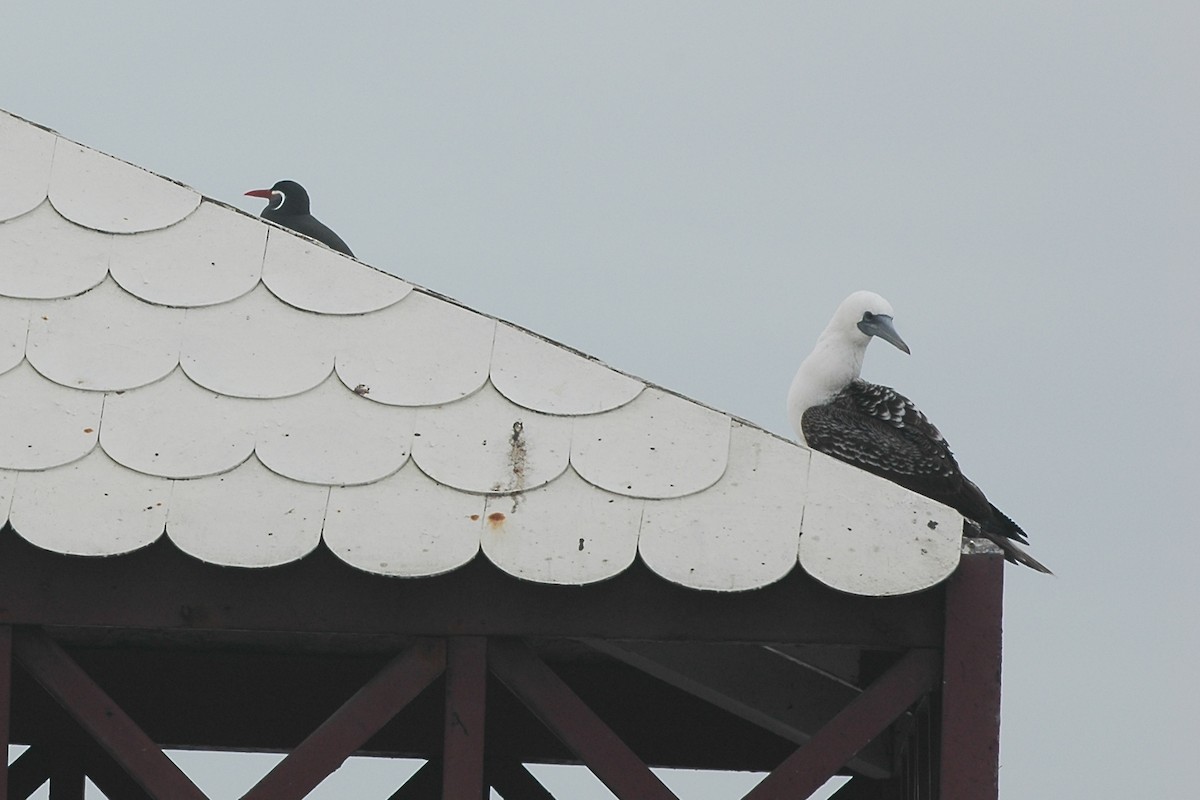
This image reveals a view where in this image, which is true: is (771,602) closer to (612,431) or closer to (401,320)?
(612,431)

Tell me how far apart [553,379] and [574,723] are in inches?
27.2

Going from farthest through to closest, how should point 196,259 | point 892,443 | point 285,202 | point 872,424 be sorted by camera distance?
point 285,202
point 872,424
point 892,443
point 196,259

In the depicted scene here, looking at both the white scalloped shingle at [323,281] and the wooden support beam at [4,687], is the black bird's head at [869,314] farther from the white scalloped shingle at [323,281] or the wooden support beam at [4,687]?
the wooden support beam at [4,687]

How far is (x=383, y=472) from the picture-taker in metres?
3.60

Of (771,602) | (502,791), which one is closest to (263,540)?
(771,602)

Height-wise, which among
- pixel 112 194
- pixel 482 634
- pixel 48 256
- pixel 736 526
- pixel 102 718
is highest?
pixel 112 194

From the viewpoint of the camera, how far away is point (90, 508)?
3547mm

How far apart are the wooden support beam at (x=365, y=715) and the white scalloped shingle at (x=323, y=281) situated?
2.36 feet

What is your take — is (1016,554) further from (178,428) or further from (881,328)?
(178,428)

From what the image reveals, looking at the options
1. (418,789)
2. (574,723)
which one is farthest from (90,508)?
(418,789)

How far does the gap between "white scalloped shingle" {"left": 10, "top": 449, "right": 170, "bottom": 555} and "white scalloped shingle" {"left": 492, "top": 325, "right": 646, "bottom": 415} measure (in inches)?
27.9

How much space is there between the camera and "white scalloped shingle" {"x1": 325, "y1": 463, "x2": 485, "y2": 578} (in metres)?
3.54

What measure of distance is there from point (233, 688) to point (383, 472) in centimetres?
184

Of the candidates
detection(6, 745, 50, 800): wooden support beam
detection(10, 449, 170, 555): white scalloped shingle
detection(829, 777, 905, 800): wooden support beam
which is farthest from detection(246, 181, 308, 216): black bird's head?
detection(10, 449, 170, 555): white scalloped shingle
